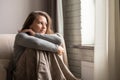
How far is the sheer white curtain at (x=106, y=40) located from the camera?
1.83 m

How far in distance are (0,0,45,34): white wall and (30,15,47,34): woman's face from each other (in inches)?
22.9

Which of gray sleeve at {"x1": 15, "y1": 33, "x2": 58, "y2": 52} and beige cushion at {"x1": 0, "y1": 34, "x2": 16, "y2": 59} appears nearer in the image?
gray sleeve at {"x1": 15, "y1": 33, "x2": 58, "y2": 52}

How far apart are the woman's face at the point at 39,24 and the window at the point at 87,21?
57cm

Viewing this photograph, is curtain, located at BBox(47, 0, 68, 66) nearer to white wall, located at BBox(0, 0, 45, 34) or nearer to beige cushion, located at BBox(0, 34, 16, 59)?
white wall, located at BBox(0, 0, 45, 34)

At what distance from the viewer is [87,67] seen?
216cm

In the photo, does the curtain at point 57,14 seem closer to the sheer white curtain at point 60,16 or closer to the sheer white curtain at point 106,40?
the sheer white curtain at point 60,16

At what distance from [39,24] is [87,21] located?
64 cm

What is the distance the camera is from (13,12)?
2.46 metres

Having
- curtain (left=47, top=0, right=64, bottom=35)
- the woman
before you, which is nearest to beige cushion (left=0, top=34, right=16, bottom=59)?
the woman

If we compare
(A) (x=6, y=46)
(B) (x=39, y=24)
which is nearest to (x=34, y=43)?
(B) (x=39, y=24)

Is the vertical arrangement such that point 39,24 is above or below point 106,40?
above

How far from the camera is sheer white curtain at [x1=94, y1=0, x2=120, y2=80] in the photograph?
6.00 ft

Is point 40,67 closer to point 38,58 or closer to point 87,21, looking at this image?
point 38,58

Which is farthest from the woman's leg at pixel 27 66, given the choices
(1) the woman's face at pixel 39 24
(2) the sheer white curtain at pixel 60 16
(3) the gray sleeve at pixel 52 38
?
(2) the sheer white curtain at pixel 60 16
